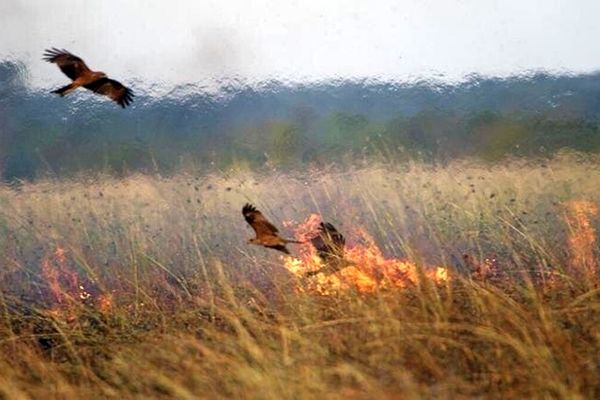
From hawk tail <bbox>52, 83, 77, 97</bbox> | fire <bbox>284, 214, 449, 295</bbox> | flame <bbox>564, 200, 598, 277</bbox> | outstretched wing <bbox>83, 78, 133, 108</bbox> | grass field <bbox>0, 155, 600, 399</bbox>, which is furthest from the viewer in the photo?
outstretched wing <bbox>83, 78, 133, 108</bbox>

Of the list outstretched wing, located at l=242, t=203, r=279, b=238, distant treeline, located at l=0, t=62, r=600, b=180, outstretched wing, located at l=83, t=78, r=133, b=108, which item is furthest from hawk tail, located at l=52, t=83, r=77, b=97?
distant treeline, located at l=0, t=62, r=600, b=180

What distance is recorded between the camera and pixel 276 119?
8.73m

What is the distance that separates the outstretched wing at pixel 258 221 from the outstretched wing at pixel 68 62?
1131 millimetres

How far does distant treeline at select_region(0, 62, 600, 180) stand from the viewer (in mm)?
8125

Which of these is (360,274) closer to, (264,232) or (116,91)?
(264,232)

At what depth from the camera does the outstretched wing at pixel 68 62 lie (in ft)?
18.2

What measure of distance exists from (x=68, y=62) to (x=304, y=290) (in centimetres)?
163

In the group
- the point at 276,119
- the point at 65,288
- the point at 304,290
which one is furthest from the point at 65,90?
the point at 276,119

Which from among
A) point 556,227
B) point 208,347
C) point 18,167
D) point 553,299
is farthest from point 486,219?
point 18,167

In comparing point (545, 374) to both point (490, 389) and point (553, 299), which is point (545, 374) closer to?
point (490, 389)

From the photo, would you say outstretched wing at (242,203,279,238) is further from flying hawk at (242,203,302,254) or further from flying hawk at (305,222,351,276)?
flying hawk at (305,222,351,276)

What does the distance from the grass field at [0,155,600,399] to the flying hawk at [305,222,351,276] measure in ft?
0.18

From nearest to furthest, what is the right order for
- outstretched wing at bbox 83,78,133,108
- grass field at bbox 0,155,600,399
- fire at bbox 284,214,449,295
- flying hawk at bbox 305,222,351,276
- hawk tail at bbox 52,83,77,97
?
grass field at bbox 0,155,600,399, fire at bbox 284,214,449,295, flying hawk at bbox 305,222,351,276, hawk tail at bbox 52,83,77,97, outstretched wing at bbox 83,78,133,108

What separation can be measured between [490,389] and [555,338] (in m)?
0.36
